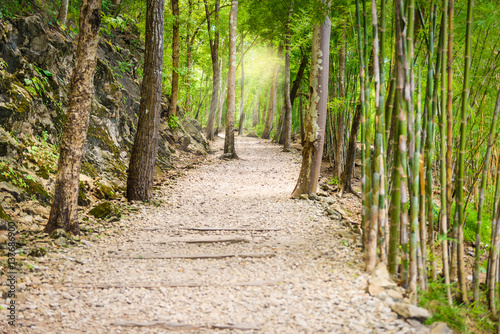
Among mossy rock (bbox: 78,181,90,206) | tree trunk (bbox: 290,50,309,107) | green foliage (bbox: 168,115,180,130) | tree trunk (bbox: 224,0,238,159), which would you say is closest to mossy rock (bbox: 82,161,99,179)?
mossy rock (bbox: 78,181,90,206)

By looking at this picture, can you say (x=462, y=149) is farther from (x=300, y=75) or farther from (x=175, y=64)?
Result: (x=300, y=75)

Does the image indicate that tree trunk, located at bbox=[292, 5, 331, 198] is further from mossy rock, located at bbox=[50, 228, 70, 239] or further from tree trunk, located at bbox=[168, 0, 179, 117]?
tree trunk, located at bbox=[168, 0, 179, 117]

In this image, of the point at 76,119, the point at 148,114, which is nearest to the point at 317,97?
the point at 148,114

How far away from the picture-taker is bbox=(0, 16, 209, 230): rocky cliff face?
358cm

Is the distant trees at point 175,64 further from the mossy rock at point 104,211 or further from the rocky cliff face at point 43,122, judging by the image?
the mossy rock at point 104,211

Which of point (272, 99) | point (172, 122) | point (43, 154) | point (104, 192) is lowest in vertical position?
point (104, 192)

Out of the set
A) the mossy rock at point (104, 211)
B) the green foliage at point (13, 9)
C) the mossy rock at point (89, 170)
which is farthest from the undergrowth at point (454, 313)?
the green foliage at point (13, 9)

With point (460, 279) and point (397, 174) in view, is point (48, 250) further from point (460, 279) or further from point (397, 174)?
point (460, 279)

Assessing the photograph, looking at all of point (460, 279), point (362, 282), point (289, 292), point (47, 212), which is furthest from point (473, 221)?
point (47, 212)

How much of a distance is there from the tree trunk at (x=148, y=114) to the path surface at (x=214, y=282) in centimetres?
56

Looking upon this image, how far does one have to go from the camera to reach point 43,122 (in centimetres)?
440

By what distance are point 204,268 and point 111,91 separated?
461 cm

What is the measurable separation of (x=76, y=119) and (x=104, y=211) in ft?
4.25

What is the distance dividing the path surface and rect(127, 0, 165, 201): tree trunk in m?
0.56
